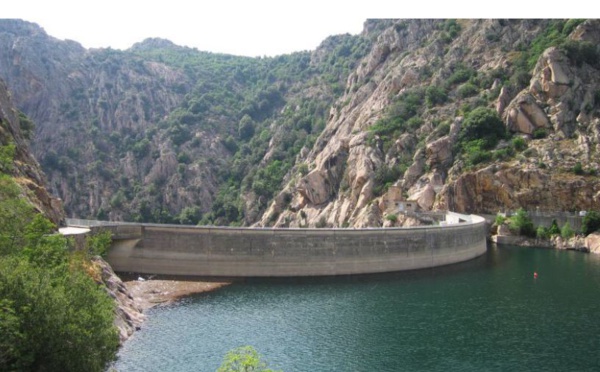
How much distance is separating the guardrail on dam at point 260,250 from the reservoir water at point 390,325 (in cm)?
223

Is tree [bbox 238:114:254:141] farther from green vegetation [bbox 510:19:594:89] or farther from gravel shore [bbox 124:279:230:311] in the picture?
gravel shore [bbox 124:279:230:311]

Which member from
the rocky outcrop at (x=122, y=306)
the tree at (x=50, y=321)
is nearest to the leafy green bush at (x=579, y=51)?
the rocky outcrop at (x=122, y=306)

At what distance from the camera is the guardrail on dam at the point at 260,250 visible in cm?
6100

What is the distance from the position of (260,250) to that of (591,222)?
143 ft

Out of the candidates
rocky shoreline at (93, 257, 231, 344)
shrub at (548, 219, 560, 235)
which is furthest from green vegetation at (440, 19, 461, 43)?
rocky shoreline at (93, 257, 231, 344)

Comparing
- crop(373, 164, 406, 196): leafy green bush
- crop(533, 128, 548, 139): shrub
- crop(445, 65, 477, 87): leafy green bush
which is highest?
crop(445, 65, 477, 87): leafy green bush

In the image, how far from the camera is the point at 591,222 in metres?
74.7

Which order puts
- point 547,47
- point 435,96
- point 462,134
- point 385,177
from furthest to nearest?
point 435,96 → point 547,47 → point 385,177 → point 462,134

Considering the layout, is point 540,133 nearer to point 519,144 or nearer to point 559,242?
point 519,144

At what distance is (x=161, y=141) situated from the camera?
Answer: 457 feet

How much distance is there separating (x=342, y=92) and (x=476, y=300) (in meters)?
102

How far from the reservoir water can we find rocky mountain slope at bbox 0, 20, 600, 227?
28.9m

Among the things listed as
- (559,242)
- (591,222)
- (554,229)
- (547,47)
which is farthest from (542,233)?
(547,47)

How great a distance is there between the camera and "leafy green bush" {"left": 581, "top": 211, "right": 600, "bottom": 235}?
74375 millimetres
